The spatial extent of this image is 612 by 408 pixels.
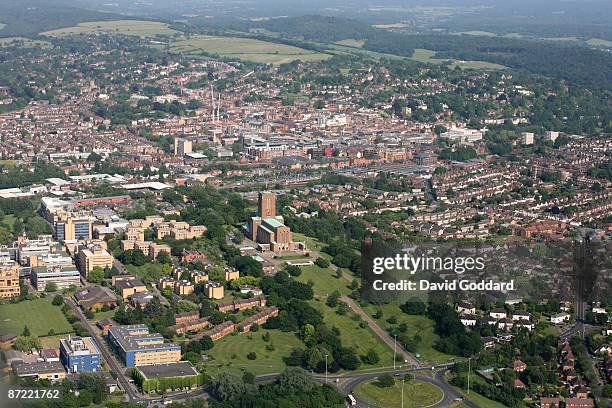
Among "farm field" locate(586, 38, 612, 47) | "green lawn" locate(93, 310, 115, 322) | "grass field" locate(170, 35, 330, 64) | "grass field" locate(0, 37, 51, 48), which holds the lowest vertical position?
"farm field" locate(586, 38, 612, 47)

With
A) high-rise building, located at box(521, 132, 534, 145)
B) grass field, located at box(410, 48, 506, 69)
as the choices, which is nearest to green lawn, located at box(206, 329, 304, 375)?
high-rise building, located at box(521, 132, 534, 145)

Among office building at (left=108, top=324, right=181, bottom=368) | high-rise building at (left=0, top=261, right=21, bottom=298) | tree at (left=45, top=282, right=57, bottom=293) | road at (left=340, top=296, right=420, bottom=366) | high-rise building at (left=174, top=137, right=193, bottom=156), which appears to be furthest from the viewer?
high-rise building at (left=174, top=137, right=193, bottom=156)

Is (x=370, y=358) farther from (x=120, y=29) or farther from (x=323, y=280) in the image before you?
(x=120, y=29)

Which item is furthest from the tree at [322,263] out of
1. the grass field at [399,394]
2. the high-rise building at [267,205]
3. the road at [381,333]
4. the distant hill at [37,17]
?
the distant hill at [37,17]

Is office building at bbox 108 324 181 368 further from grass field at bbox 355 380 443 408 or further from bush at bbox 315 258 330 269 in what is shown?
bush at bbox 315 258 330 269

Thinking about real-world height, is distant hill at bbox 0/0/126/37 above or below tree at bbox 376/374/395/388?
below

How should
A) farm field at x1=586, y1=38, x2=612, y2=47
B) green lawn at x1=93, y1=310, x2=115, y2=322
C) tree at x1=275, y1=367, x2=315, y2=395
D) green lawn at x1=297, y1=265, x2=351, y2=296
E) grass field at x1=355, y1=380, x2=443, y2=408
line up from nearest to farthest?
tree at x1=275, y1=367, x2=315, y2=395 → grass field at x1=355, y1=380, x2=443, y2=408 → green lawn at x1=93, y1=310, x2=115, y2=322 → green lawn at x1=297, y1=265, x2=351, y2=296 → farm field at x1=586, y1=38, x2=612, y2=47

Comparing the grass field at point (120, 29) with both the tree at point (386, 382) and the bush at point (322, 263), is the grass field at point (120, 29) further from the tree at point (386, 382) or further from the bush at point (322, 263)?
the tree at point (386, 382)

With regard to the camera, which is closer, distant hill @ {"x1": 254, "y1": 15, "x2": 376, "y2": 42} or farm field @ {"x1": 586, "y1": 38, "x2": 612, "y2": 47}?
farm field @ {"x1": 586, "y1": 38, "x2": 612, "y2": 47}
